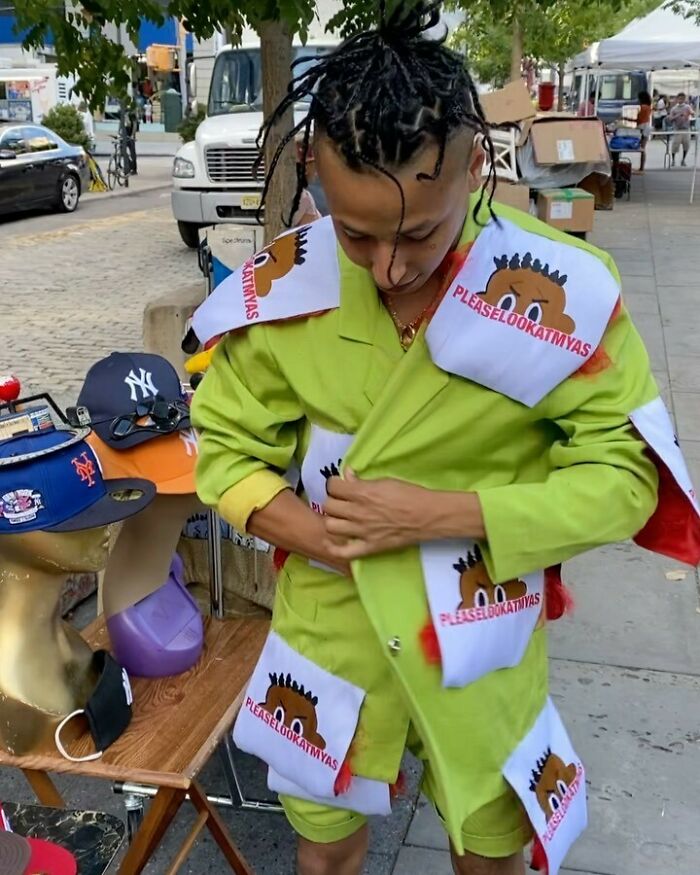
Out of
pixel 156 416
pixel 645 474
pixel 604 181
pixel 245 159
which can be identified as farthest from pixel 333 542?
pixel 604 181

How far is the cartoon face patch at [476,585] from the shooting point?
4.95 ft

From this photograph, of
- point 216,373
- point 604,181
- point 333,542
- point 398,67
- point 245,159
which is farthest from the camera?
point 604,181

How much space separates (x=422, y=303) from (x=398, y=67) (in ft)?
1.13

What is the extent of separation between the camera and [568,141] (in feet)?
36.9

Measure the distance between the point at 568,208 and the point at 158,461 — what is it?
29.0 ft

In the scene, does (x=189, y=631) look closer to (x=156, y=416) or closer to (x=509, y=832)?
(x=156, y=416)

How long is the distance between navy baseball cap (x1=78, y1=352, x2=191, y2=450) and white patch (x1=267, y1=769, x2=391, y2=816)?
3.37 feet

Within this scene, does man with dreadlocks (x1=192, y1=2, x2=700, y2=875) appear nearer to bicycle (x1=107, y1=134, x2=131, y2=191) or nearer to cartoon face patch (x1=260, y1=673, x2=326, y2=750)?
cartoon face patch (x1=260, y1=673, x2=326, y2=750)

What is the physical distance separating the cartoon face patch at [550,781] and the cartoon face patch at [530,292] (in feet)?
2.41

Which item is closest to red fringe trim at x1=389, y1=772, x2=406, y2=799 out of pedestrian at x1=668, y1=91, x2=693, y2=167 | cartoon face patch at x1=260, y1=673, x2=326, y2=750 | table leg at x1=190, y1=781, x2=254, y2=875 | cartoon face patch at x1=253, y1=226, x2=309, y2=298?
cartoon face patch at x1=260, y1=673, x2=326, y2=750

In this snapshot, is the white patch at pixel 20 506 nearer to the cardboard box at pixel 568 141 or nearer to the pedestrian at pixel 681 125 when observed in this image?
the cardboard box at pixel 568 141

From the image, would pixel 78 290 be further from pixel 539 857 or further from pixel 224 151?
pixel 539 857

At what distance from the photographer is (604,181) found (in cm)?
1439

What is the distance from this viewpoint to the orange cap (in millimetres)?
2410
